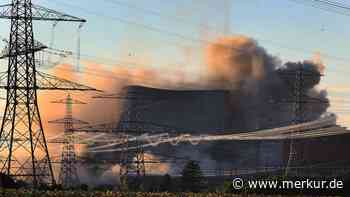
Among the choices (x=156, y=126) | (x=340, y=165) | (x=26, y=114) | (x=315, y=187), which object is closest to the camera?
(x=315, y=187)

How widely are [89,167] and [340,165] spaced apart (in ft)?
189

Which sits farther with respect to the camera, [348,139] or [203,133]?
[203,133]

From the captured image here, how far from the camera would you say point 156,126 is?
147 m

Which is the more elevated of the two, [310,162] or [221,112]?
[221,112]

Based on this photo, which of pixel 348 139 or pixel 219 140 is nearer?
pixel 348 139

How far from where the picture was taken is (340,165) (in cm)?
12694

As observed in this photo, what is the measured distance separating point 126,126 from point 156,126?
47.9ft

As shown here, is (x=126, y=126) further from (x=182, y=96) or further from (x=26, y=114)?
(x=26, y=114)

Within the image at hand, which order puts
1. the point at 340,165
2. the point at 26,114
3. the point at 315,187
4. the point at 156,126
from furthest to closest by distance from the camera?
the point at 156,126 < the point at 340,165 < the point at 26,114 < the point at 315,187

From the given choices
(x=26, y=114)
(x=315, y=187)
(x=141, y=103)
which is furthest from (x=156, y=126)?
(x=315, y=187)

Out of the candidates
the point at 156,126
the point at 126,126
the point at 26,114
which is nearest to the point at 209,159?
the point at 156,126

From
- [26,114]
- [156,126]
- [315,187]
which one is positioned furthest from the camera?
[156,126]

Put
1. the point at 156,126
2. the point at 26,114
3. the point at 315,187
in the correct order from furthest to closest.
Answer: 1. the point at 156,126
2. the point at 26,114
3. the point at 315,187

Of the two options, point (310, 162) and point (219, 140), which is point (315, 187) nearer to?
point (310, 162)
